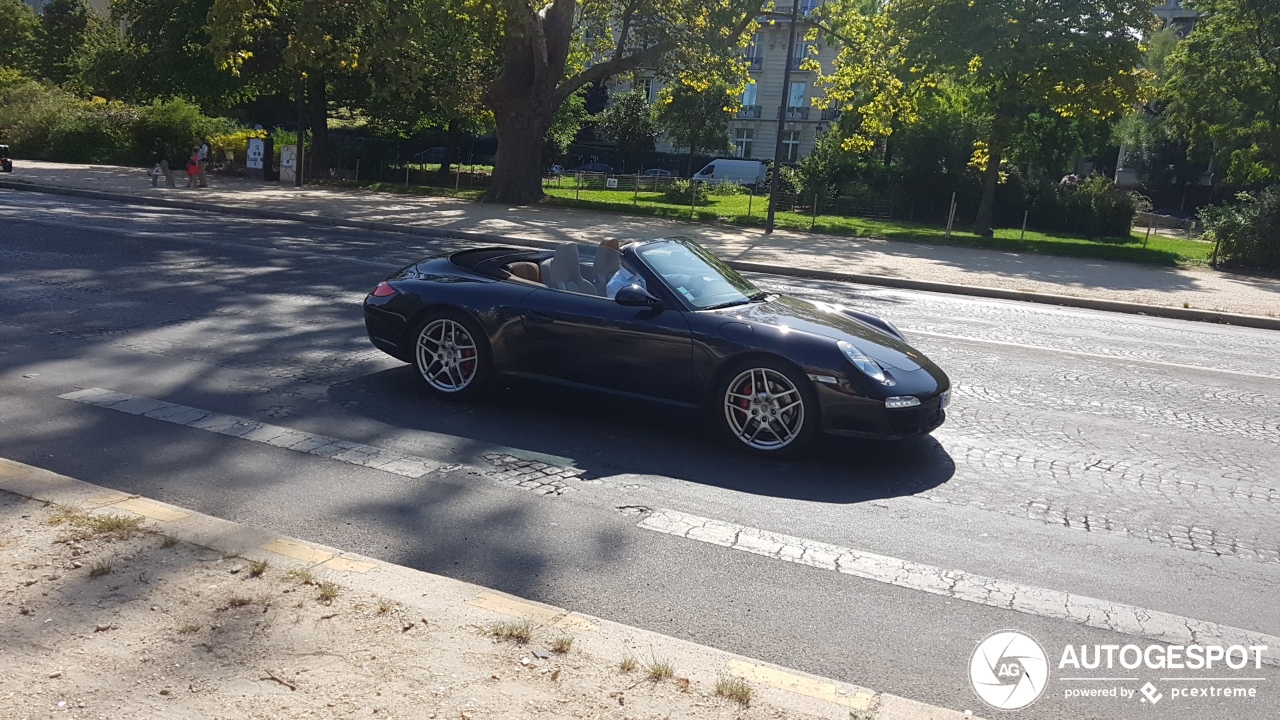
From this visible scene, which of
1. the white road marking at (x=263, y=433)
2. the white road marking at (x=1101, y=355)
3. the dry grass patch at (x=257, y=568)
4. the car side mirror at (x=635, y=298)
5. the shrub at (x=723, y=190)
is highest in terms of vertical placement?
the shrub at (x=723, y=190)

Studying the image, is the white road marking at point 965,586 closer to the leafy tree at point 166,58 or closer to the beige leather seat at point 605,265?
the beige leather seat at point 605,265

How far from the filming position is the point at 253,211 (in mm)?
23938

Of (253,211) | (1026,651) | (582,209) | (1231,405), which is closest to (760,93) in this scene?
(582,209)

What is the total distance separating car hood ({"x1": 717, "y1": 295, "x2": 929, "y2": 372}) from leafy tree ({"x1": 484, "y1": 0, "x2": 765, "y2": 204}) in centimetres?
2282

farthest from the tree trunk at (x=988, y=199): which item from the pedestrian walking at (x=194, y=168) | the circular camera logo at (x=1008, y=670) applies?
the circular camera logo at (x=1008, y=670)

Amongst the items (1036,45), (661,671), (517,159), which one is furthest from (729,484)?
(517,159)

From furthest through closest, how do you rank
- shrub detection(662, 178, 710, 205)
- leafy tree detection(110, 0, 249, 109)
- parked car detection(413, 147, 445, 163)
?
parked car detection(413, 147, 445, 163), shrub detection(662, 178, 710, 205), leafy tree detection(110, 0, 249, 109)

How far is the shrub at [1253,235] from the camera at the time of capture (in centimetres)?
2425

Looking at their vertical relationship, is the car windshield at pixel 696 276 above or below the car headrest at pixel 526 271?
above

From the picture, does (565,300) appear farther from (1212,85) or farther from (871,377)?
(1212,85)

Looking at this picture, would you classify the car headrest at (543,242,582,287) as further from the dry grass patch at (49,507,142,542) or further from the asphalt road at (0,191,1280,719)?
the dry grass patch at (49,507,142,542)

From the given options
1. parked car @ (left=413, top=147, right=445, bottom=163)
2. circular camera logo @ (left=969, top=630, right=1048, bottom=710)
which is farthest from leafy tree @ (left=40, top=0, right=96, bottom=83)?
circular camera logo @ (left=969, top=630, right=1048, bottom=710)

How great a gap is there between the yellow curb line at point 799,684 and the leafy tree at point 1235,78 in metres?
29.5

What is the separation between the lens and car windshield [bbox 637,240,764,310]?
7.04 meters
